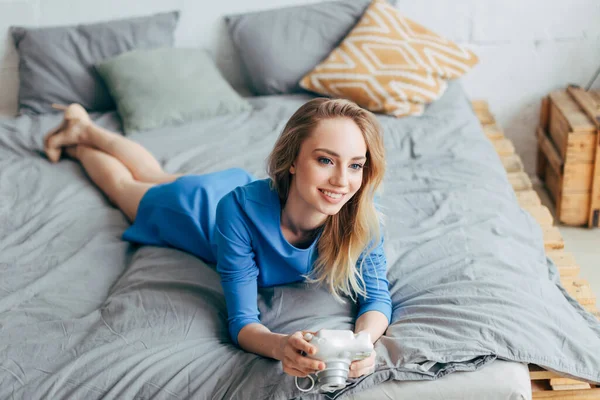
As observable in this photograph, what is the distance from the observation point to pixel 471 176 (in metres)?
2.14

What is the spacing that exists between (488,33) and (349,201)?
1.80 meters

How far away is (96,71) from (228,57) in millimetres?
570

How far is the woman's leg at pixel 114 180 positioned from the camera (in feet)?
6.83

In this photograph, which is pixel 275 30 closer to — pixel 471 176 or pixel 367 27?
pixel 367 27

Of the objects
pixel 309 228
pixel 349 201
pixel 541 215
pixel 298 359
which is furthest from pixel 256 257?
pixel 541 215

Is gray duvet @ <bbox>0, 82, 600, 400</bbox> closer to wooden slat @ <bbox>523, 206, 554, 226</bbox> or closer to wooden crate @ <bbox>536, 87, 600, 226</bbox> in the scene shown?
wooden slat @ <bbox>523, 206, 554, 226</bbox>

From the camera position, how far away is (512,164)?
256 cm

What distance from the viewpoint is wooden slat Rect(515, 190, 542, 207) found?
230 centimetres

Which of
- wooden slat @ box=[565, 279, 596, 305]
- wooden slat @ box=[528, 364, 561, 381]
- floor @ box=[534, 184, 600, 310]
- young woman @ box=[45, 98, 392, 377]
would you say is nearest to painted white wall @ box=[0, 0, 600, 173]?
floor @ box=[534, 184, 600, 310]

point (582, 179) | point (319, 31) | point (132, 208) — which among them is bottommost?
point (582, 179)

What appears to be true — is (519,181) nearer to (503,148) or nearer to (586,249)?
(503,148)

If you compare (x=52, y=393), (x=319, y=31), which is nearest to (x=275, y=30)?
(x=319, y=31)

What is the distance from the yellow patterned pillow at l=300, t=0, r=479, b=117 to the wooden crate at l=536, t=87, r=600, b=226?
437 mm

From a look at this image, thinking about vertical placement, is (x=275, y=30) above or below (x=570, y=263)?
above
